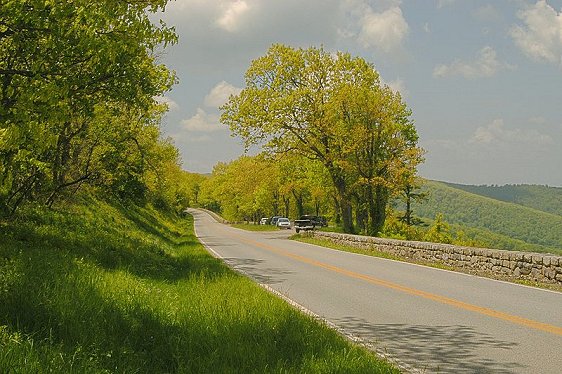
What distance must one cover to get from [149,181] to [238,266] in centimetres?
2530

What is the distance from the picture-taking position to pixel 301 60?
127 feet

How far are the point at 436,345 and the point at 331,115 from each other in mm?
30915

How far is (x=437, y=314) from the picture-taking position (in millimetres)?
9227

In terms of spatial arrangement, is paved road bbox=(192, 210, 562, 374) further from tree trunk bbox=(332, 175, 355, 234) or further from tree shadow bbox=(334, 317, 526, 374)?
tree trunk bbox=(332, 175, 355, 234)

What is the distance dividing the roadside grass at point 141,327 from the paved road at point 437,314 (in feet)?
3.37

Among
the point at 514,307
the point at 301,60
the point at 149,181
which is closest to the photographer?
the point at 514,307

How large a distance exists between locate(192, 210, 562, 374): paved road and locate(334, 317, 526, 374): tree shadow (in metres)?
0.01

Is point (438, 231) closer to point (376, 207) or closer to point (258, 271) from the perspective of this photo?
point (376, 207)

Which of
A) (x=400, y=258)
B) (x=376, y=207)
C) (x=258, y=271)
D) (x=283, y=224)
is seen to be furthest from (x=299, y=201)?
(x=258, y=271)

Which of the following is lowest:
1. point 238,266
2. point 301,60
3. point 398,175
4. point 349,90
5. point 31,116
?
point 238,266

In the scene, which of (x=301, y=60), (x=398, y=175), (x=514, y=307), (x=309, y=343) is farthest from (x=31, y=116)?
(x=301, y=60)

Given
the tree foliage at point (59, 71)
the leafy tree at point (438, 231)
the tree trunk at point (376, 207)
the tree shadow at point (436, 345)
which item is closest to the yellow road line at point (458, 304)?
the tree shadow at point (436, 345)

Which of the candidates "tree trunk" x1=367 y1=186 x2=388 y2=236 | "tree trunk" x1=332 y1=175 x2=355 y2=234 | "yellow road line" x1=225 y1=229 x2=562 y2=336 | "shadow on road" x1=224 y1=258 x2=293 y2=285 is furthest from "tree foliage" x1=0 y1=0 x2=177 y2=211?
"tree trunk" x1=367 y1=186 x2=388 y2=236

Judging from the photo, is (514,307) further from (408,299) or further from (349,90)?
(349,90)
